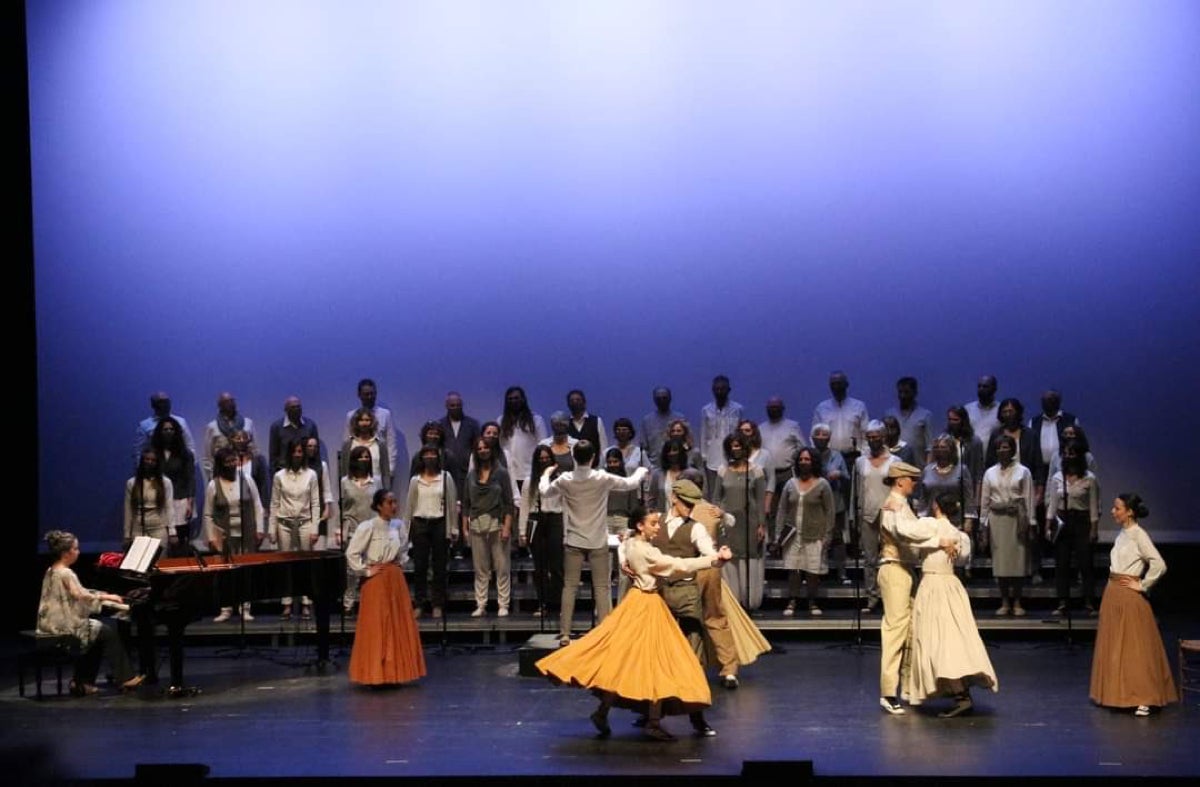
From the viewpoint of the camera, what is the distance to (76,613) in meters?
9.91

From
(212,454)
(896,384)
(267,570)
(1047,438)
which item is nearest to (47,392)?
(212,454)

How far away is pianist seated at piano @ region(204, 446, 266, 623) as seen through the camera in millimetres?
12367

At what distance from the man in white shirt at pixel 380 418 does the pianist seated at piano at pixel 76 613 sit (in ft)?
11.8

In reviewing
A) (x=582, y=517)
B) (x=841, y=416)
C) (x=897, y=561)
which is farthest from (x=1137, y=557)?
(x=841, y=416)

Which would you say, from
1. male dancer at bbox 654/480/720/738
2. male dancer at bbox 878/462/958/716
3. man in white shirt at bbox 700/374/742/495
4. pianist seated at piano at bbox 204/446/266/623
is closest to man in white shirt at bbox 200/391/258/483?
pianist seated at piano at bbox 204/446/266/623

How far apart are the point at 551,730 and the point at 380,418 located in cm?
573

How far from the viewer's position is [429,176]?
48.2 ft

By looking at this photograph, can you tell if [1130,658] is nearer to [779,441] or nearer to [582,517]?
[582,517]

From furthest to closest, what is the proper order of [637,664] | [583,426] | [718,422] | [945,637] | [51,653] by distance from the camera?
[718,422] < [583,426] < [51,653] < [945,637] < [637,664]

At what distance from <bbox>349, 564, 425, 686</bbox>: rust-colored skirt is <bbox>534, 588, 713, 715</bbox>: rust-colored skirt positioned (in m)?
2.14

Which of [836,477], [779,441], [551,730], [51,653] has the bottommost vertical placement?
[551,730]

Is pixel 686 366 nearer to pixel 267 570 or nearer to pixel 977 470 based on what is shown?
pixel 977 470

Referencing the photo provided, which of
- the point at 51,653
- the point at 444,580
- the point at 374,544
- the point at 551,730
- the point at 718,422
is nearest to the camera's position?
the point at 551,730

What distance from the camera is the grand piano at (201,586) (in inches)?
383
